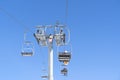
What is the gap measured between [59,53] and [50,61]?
0.85 m

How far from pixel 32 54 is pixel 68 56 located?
7.54ft

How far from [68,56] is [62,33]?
4.98ft

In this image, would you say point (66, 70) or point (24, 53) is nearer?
point (24, 53)

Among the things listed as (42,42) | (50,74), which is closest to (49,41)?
(42,42)

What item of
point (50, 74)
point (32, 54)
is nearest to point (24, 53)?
point (32, 54)

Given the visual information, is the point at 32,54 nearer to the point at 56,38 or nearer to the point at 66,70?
the point at 56,38

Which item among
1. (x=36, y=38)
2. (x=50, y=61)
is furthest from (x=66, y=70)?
(x=36, y=38)

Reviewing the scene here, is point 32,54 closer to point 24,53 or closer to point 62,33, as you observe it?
point 24,53

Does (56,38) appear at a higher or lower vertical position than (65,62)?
higher

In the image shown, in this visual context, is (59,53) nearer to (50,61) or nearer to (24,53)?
(50,61)

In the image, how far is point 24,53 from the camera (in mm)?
21906

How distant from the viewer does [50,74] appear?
22.1m

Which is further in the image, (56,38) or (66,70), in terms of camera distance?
(66,70)

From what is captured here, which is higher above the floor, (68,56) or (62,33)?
(62,33)
